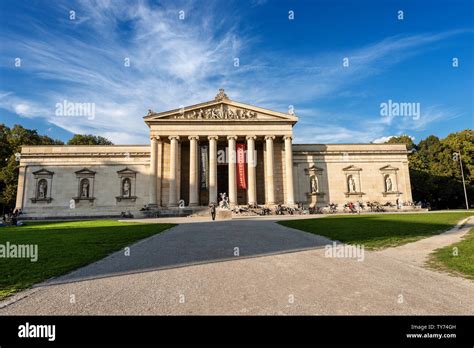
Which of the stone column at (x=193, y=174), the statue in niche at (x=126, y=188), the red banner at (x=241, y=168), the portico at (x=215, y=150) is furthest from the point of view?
the statue in niche at (x=126, y=188)

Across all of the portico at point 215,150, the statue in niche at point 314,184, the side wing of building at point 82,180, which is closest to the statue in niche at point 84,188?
the side wing of building at point 82,180

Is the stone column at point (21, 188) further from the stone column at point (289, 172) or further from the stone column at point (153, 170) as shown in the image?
the stone column at point (289, 172)

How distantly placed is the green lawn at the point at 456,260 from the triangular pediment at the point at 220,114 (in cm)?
3509

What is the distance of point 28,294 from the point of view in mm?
5160

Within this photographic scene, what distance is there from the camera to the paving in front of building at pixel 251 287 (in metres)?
4.43

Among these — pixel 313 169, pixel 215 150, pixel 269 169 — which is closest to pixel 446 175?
pixel 313 169

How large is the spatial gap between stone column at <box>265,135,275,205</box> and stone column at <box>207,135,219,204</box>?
7.82 m

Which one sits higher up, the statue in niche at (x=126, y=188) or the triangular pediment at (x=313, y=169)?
the triangular pediment at (x=313, y=169)

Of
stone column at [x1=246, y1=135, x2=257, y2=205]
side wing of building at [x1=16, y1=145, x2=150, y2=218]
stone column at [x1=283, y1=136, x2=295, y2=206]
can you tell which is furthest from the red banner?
side wing of building at [x1=16, y1=145, x2=150, y2=218]

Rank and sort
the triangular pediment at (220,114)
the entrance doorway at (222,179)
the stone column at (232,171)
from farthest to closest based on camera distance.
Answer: the entrance doorway at (222,179) → the triangular pediment at (220,114) → the stone column at (232,171)

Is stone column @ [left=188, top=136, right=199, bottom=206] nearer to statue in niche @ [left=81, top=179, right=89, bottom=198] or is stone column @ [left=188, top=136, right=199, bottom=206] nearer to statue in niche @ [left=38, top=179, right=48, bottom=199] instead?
statue in niche @ [left=81, top=179, right=89, bottom=198]

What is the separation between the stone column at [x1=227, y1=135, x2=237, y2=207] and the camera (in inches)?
1582
